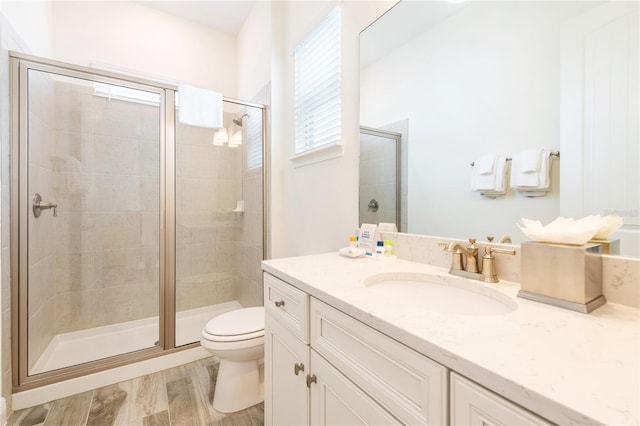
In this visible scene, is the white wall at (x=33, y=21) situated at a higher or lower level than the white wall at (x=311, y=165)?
higher

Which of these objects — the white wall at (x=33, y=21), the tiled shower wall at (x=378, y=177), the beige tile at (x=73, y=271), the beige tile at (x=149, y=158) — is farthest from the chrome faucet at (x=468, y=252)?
the beige tile at (x=73, y=271)

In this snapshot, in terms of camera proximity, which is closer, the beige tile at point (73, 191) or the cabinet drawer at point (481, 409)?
the cabinet drawer at point (481, 409)

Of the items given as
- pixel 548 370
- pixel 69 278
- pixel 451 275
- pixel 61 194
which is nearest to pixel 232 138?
pixel 61 194

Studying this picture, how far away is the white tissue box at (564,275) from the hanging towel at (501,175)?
0.27 m

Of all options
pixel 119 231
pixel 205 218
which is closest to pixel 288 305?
pixel 205 218

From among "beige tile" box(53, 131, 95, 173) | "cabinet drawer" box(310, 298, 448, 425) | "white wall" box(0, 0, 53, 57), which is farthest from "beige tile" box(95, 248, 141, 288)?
"cabinet drawer" box(310, 298, 448, 425)

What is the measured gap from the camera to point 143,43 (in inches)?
96.7

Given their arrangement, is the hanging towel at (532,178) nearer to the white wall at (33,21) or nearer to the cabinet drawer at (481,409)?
the cabinet drawer at (481,409)

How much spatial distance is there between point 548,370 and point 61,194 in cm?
257

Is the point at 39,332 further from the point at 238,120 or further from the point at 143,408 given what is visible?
the point at 238,120

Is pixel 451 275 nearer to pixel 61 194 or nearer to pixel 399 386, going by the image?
pixel 399 386

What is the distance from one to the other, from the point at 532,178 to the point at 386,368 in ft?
2.35

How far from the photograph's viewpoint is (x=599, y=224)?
2.20ft

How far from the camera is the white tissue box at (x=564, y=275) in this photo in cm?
63
